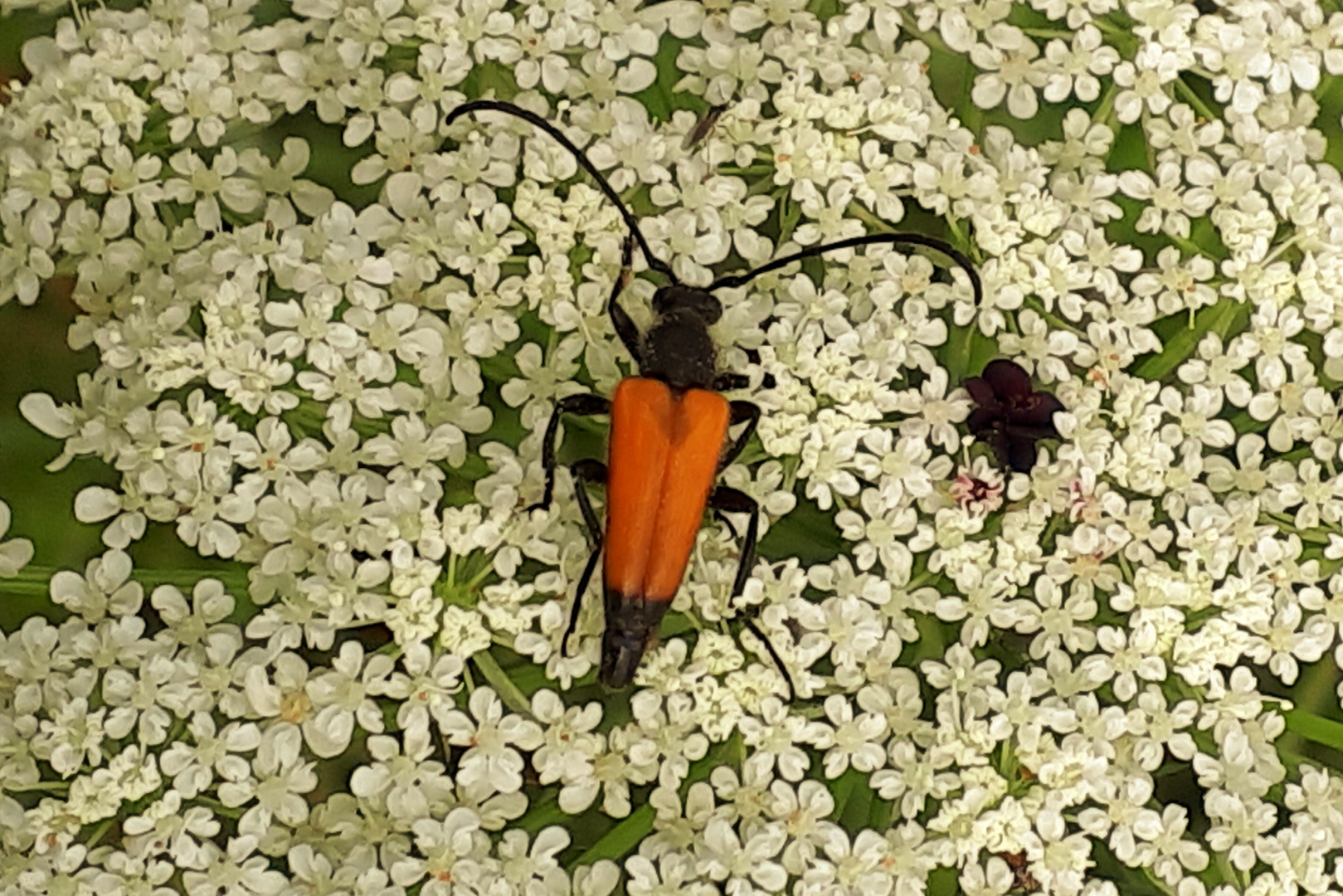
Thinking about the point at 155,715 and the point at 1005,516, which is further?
the point at 1005,516

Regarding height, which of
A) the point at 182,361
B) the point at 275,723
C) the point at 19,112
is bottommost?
the point at 275,723

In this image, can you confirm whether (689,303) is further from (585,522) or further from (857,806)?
(857,806)

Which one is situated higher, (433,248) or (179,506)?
(433,248)

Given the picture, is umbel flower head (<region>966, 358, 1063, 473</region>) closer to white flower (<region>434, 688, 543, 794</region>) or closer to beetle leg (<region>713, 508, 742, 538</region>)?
beetle leg (<region>713, 508, 742, 538</region>)

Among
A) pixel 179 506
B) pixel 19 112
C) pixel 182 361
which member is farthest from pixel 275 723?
pixel 19 112

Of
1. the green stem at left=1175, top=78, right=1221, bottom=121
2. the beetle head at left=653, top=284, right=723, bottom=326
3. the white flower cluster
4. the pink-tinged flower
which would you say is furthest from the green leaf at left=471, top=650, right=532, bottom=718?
the green stem at left=1175, top=78, right=1221, bottom=121

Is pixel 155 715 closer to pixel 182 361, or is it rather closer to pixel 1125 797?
pixel 182 361

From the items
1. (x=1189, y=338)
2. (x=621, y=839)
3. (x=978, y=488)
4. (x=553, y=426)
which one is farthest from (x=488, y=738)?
(x=1189, y=338)
